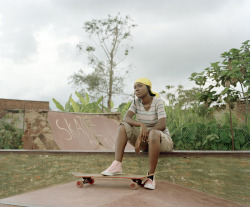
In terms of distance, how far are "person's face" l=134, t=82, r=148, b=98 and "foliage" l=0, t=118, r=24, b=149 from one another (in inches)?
236

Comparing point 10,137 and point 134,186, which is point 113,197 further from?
point 10,137

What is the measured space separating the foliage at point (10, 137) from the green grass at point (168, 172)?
4.23m

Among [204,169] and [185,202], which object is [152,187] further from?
[204,169]

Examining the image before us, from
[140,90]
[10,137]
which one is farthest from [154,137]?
[10,137]

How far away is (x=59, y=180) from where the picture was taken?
374cm

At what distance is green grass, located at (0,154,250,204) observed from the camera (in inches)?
132

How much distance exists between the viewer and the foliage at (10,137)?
816cm

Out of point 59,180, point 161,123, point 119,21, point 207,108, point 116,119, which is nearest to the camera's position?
point 161,123

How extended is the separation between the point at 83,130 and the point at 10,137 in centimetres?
285

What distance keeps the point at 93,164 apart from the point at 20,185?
1.05m

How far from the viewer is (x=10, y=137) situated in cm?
823

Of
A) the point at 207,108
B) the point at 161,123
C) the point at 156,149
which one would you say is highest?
the point at 207,108

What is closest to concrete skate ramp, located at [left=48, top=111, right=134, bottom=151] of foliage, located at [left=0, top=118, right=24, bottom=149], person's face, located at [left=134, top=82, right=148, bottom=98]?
foliage, located at [left=0, top=118, right=24, bottom=149]

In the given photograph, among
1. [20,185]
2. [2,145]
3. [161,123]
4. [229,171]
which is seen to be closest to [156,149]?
[161,123]
